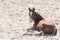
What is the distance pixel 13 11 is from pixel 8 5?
0.82m

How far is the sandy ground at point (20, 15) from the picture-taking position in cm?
761

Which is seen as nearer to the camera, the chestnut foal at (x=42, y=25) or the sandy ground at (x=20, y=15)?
the chestnut foal at (x=42, y=25)

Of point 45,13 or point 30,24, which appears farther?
point 45,13

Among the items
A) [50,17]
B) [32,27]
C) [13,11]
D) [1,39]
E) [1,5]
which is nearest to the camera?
[1,39]

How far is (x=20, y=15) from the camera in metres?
9.88

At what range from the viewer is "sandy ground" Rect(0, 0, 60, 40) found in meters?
7.61

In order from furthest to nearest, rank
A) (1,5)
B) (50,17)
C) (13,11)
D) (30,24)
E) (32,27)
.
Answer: (1,5), (13,11), (50,17), (30,24), (32,27)

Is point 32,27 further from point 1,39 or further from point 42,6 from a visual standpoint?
point 42,6

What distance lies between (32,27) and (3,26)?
970 millimetres

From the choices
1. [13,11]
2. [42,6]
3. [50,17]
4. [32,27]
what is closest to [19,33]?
[32,27]

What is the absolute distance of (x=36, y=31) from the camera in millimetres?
7770

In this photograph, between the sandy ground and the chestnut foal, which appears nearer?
the chestnut foal

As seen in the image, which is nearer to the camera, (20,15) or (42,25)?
(42,25)

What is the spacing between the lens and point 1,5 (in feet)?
36.6
